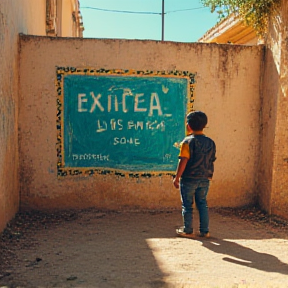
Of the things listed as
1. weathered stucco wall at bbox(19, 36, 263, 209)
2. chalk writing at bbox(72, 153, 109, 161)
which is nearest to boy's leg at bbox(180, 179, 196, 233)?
Result: weathered stucco wall at bbox(19, 36, 263, 209)

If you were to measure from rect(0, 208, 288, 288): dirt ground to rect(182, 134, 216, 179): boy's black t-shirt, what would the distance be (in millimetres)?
732

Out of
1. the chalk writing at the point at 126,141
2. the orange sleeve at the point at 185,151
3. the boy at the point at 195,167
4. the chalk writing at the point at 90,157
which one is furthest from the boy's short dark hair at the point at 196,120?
the chalk writing at the point at 90,157

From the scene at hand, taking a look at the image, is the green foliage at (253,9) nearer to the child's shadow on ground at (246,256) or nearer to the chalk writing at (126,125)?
the chalk writing at (126,125)

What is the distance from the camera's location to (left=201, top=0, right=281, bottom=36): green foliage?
5254mm

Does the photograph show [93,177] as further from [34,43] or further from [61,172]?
[34,43]

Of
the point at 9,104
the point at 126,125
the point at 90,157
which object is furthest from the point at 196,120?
the point at 9,104

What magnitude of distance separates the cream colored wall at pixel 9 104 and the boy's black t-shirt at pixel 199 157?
80.3 inches

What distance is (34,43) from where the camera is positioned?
5.12 metres

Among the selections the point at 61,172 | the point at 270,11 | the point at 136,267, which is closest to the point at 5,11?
the point at 61,172

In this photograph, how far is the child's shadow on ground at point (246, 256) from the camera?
3.42m

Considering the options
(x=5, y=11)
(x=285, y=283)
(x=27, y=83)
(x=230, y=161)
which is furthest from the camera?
(x=230, y=161)

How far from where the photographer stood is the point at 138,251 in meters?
3.78

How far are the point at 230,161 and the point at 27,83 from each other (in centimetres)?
299

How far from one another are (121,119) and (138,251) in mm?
2090
